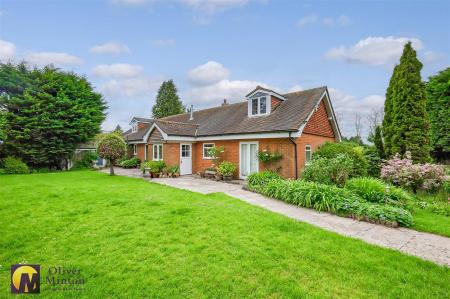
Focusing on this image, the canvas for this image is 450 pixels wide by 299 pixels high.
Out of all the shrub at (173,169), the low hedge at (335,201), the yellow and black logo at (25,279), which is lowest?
the yellow and black logo at (25,279)

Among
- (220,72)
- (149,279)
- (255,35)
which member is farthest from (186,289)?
(220,72)

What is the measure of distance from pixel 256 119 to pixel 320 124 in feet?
14.7

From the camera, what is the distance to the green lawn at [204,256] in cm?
328

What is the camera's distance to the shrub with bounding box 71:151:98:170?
2367 cm

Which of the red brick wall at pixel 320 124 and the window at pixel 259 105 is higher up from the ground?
the window at pixel 259 105

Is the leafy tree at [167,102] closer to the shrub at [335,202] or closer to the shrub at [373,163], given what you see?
the shrub at [373,163]

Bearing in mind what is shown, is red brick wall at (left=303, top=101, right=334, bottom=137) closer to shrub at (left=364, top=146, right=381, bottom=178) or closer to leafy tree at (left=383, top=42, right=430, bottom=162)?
shrub at (left=364, top=146, right=381, bottom=178)

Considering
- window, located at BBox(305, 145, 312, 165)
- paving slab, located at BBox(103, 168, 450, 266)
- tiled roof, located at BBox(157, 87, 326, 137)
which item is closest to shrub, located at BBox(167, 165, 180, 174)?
tiled roof, located at BBox(157, 87, 326, 137)

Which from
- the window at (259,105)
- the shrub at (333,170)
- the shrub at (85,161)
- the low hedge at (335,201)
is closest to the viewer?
the low hedge at (335,201)

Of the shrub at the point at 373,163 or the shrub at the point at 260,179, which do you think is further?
the shrub at the point at 373,163

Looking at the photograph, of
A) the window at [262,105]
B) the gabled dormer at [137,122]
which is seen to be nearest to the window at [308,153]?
the window at [262,105]

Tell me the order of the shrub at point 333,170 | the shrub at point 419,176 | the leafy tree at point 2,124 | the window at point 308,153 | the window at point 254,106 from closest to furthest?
the shrub at point 419,176 < the shrub at point 333,170 < the window at point 308,153 < the window at point 254,106 < the leafy tree at point 2,124

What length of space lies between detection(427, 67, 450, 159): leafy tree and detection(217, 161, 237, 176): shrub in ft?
50.8

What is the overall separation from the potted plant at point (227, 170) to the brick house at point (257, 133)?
651 mm
